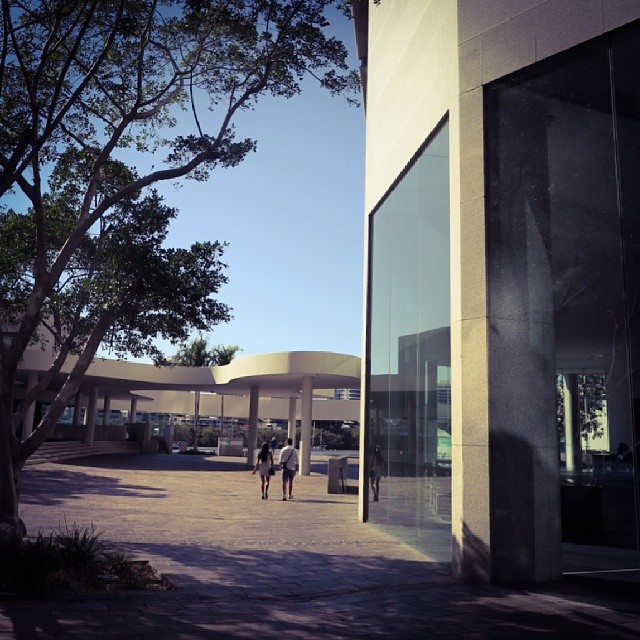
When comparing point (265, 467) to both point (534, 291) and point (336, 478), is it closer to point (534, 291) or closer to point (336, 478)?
point (336, 478)

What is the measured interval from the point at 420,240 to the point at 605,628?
6.39 meters

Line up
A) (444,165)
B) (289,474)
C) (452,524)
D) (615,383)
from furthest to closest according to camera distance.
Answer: (289,474)
(444,165)
(452,524)
(615,383)

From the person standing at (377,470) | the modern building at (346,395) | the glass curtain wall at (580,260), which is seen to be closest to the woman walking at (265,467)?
the person standing at (377,470)

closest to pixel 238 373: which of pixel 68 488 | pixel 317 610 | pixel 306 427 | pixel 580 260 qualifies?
pixel 306 427

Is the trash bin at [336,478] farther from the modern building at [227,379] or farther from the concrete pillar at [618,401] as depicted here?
the concrete pillar at [618,401]

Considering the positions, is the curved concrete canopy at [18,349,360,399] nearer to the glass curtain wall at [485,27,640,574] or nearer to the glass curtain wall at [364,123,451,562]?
the glass curtain wall at [364,123,451,562]

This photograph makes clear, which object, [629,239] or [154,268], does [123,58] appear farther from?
[629,239]

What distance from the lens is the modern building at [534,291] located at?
24.0 feet

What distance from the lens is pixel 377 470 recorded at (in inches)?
497

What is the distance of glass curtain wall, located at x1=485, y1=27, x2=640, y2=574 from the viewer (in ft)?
23.6

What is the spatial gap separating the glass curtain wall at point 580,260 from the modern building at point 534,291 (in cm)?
2

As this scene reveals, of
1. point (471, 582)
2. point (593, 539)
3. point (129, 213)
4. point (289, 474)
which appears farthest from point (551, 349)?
point (289, 474)

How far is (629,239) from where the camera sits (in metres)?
7.22

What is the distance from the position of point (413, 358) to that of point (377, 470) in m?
2.88
